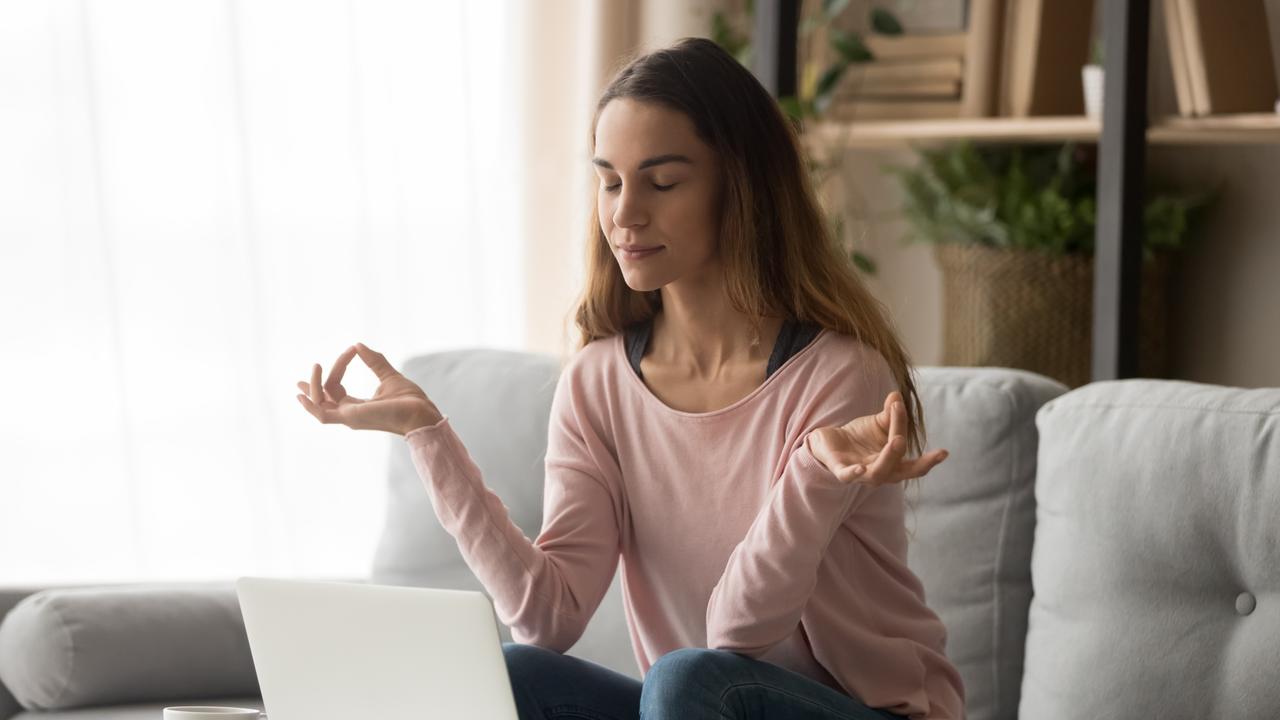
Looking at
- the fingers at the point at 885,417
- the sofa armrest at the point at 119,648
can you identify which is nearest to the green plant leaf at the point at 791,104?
the sofa armrest at the point at 119,648

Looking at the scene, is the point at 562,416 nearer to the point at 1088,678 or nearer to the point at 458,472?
the point at 458,472

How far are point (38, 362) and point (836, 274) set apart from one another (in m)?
1.57

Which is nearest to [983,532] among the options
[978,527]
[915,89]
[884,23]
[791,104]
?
[978,527]

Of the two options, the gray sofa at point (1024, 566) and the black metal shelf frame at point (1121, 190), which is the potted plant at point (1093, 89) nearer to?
the black metal shelf frame at point (1121, 190)

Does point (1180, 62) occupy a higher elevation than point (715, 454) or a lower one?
higher

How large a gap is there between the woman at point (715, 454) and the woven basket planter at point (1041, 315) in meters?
1.09

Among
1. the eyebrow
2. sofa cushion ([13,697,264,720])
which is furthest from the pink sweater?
sofa cushion ([13,697,264,720])

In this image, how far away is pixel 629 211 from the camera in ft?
4.76

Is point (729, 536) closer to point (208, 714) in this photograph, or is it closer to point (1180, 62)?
point (208, 714)

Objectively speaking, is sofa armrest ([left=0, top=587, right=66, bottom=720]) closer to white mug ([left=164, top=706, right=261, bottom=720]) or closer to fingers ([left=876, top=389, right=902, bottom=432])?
white mug ([left=164, top=706, right=261, bottom=720])

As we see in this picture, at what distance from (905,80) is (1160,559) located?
1406 mm

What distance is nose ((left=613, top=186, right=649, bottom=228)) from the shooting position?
1450 millimetres

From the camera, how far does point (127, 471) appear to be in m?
2.61

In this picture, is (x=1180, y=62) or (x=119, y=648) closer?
(x=119, y=648)
